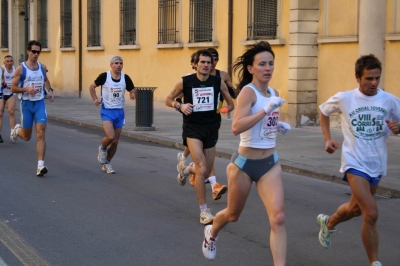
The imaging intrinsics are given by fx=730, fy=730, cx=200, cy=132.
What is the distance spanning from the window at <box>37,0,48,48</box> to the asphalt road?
78.3 ft

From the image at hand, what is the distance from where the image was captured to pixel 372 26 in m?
15.3

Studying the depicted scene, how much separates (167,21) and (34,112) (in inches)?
552

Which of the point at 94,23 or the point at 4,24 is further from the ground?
the point at 4,24

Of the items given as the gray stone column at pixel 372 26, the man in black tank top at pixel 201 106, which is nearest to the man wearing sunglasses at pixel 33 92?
the man in black tank top at pixel 201 106

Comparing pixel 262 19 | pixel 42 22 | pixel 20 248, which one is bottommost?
pixel 20 248

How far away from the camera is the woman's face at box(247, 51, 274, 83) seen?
5633mm

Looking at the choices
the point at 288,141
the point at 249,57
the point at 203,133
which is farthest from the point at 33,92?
the point at 288,141

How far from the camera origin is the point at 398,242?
6934mm

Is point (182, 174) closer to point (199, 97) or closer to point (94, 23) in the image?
point (199, 97)

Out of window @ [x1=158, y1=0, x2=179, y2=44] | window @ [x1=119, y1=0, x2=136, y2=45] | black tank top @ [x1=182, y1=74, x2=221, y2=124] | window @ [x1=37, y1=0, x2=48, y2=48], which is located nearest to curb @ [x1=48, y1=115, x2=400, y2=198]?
black tank top @ [x1=182, y1=74, x2=221, y2=124]

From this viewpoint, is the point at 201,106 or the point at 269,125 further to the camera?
the point at 201,106

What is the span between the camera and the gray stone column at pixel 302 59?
17938 millimetres

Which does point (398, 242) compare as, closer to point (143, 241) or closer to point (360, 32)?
point (143, 241)

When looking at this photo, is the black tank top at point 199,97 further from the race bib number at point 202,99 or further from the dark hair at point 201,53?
the dark hair at point 201,53
